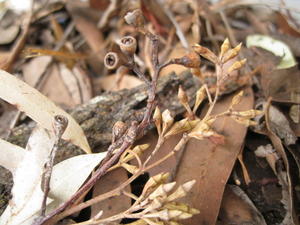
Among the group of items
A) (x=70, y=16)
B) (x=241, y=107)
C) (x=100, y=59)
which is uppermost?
(x=70, y=16)

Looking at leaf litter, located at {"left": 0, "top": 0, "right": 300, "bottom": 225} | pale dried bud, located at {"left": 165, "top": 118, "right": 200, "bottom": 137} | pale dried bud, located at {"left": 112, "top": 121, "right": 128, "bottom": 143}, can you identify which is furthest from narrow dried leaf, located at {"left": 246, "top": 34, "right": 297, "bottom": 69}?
pale dried bud, located at {"left": 112, "top": 121, "right": 128, "bottom": 143}

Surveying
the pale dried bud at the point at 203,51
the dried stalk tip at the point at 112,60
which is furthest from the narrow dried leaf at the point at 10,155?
the pale dried bud at the point at 203,51

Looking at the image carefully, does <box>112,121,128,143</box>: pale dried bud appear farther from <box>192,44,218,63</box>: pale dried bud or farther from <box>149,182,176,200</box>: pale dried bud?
<box>192,44,218,63</box>: pale dried bud

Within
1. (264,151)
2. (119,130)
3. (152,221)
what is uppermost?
(119,130)

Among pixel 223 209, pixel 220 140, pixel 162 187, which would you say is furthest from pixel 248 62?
pixel 162 187

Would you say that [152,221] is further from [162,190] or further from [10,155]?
[10,155]

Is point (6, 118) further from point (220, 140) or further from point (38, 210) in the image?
point (220, 140)

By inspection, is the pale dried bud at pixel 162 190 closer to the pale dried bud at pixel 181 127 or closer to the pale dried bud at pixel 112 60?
the pale dried bud at pixel 181 127

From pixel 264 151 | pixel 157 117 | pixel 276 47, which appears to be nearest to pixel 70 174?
pixel 157 117
